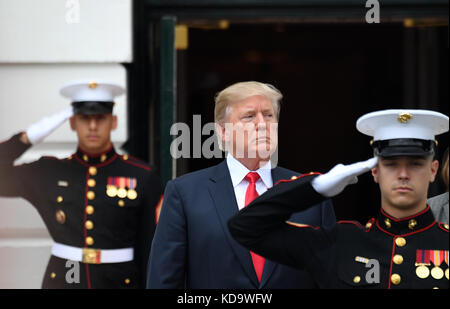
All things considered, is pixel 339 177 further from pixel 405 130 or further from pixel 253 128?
pixel 253 128

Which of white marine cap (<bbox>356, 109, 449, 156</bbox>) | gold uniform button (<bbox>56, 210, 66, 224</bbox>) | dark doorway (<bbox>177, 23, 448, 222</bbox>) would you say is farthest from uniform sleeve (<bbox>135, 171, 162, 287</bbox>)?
dark doorway (<bbox>177, 23, 448, 222</bbox>)

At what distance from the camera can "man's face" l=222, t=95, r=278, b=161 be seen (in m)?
2.35

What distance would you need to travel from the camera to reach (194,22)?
363 centimetres

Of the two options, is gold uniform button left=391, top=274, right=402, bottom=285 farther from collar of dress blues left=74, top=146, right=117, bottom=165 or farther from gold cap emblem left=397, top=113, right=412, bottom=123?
collar of dress blues left=74, top=146, right=117, bottom=165

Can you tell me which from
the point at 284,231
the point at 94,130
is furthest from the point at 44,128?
the point at 284,231

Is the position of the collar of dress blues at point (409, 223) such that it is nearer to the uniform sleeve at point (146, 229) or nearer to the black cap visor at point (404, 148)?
the black cap visor at point (404, 148)

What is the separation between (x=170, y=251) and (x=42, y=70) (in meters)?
1.71

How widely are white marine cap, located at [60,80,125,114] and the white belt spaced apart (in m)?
0.61

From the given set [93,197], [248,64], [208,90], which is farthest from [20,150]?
[248,64]

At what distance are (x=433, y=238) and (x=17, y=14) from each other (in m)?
2.47

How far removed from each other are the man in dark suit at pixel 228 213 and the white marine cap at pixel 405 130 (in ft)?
1.08

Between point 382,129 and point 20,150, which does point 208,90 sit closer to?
point 20,150

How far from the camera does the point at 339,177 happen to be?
6.43ft
